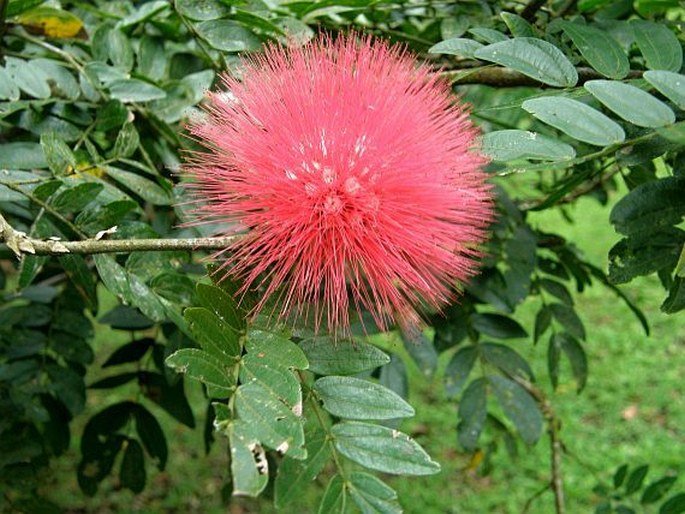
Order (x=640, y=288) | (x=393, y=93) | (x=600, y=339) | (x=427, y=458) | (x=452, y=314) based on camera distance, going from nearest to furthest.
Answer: (x=427, y=458) → (x=393, y=93) → (x=452, y=314) → (x=600, y=339) → (x=640, y=288)

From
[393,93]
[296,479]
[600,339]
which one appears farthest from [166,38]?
[600,339]

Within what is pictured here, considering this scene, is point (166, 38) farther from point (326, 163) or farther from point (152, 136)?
point (326, 163)

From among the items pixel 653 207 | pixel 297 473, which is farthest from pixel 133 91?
pixel 653 207

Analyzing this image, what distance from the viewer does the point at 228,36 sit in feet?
5.29

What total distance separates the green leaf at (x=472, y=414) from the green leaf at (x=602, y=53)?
33.9 inches

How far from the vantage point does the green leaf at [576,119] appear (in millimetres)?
1192

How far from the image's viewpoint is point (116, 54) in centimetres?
184

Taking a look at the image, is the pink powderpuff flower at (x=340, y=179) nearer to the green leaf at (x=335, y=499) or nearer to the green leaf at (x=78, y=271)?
the green leaf at (x=335, y=499)

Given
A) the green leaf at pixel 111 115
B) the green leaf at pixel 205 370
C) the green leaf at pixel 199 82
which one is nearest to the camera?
the green leaf at pixel 205 370

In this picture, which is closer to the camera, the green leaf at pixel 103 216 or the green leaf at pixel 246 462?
the green leaf at pixel 246 462

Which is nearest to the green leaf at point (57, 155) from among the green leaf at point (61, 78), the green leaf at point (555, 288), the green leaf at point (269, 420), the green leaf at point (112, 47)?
the green leaf at point (61, 78)

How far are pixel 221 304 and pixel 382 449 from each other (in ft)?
1.04

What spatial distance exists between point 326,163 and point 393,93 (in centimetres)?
17

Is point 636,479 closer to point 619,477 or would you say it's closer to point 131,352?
point 619,477
